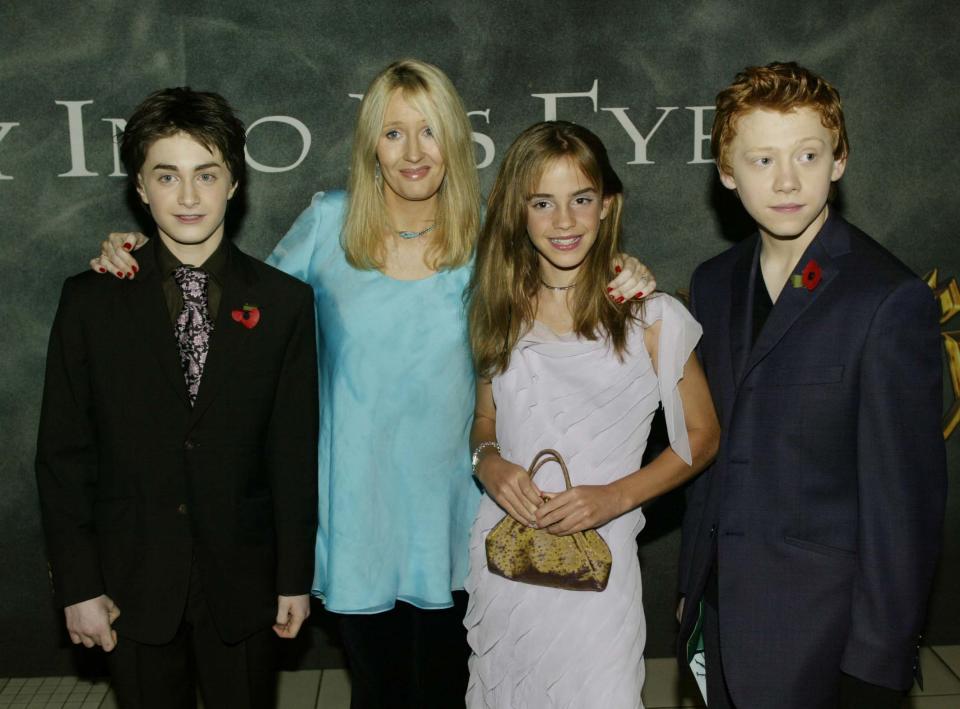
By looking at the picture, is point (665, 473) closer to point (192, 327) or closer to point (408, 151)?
point (408, 151)

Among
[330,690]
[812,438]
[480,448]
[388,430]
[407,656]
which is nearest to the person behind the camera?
[812,438]

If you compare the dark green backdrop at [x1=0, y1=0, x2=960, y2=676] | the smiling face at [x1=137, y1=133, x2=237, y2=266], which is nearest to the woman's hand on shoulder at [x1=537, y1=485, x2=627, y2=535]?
the smiling face at [x1=137, y1=133, x2=237, y2=266]

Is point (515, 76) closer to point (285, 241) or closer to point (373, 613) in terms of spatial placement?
point (285, 241)

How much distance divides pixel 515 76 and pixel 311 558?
1972 millimetres

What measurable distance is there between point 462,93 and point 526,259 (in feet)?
4.07

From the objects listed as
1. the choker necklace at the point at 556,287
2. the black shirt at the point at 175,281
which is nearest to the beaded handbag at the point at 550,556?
the choker necklace at the point at 556,287

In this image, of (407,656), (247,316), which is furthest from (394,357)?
(407,656)

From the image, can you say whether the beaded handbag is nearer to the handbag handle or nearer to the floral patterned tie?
the handbag handle

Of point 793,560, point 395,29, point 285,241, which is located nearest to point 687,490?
point 793,560

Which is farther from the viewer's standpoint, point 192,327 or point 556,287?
point 556,287

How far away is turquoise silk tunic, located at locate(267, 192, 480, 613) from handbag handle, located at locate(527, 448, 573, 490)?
0.38 m

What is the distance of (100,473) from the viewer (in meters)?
2.30

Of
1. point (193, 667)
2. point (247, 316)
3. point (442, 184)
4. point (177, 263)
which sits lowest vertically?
point (193, 667)

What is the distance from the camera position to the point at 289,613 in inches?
96.0
